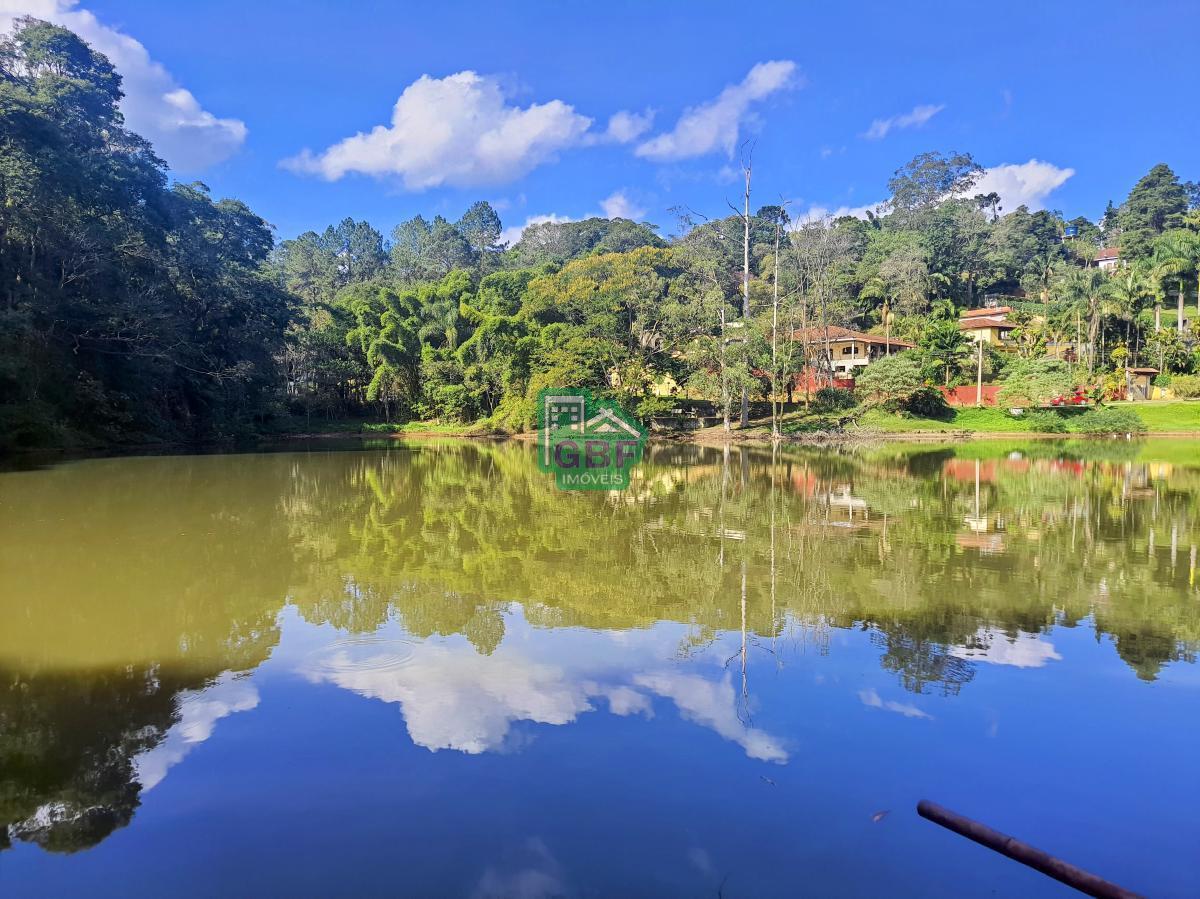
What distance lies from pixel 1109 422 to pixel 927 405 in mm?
6964

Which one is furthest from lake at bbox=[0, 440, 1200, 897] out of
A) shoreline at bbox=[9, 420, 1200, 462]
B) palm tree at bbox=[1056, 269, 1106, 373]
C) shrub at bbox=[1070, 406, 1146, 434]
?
palm tree at bbox=[1056, 269, 1106, 373]

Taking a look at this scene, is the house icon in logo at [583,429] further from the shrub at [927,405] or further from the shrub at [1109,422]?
the shrub at [1109,422]

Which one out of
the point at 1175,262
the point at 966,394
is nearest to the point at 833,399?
the point at 966,394

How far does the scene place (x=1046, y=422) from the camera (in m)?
31.0

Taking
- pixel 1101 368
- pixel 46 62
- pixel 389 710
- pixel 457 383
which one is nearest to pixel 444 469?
pixel 389 710

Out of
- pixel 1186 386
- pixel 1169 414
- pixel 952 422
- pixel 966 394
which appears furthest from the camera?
pixel 966 394

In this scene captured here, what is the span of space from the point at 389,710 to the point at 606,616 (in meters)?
2.07

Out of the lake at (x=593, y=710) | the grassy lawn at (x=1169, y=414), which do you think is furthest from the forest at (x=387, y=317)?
the lake at (x=593, y=710)

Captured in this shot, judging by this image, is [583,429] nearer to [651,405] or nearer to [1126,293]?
[651,405]

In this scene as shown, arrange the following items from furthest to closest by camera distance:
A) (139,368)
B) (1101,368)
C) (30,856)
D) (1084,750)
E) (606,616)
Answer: (1101,368), (139,368), (606,616), (1084,750), (30,856)

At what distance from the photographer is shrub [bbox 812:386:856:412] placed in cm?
3306

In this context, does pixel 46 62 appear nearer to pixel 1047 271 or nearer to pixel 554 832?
pixel 554 832

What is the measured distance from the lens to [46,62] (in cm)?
2595

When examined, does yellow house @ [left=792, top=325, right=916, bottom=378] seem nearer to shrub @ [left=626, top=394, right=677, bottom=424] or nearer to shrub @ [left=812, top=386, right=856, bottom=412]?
shrub @ [left=812, top=386, right=856, bottom=412]
